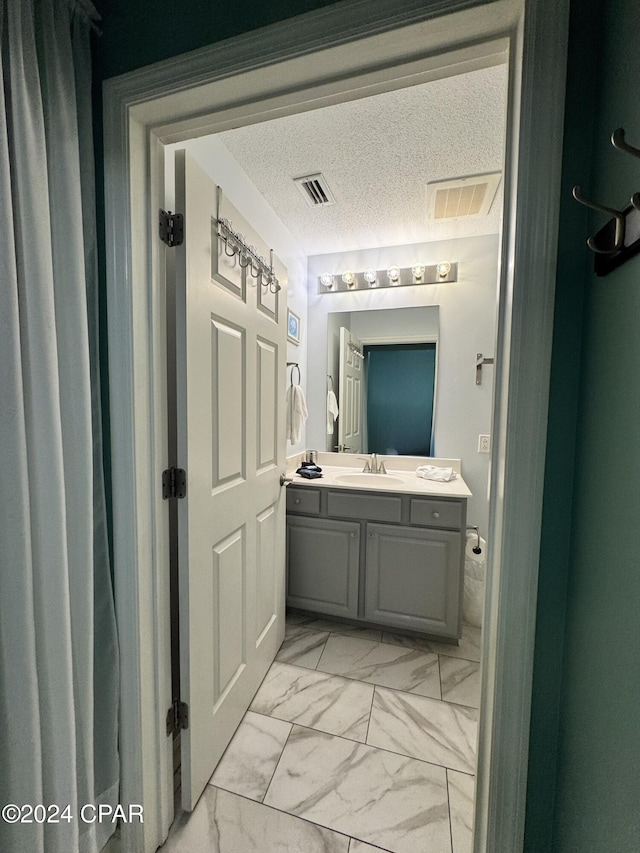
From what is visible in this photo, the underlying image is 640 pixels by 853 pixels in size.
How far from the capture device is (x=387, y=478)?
2.19 m

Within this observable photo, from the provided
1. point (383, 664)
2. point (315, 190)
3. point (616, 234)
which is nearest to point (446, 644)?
point (383, 664)

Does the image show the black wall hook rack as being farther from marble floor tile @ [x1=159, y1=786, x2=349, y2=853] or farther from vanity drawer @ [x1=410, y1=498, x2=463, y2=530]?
marble floor tile @ [x1=159, y1=786, x2=349, y2=853]

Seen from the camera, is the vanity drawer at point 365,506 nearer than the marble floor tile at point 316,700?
No

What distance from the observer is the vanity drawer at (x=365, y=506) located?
1849 millimetres

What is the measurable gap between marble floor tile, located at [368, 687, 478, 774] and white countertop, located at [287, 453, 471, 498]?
941mm

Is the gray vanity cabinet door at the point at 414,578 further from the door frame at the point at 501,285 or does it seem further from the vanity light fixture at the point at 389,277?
the vanity light fixture at the point at 389,277

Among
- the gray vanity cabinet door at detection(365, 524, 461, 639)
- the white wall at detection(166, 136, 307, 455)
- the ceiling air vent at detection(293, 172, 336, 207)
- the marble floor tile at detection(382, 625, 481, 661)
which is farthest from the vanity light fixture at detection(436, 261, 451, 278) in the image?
the marble floor tile at detection(382, 625, 481, 661)

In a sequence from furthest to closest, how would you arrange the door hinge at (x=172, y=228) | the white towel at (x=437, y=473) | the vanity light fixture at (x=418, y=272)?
the vanity light fixture at (x=418, y=272), the white towel at (x=437, y=473), the door hinge at (x=172, y=228)

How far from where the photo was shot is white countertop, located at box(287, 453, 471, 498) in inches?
72.4

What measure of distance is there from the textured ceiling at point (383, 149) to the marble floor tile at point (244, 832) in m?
2.38

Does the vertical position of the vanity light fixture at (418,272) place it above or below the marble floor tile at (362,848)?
above

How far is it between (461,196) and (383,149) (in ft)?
1.93

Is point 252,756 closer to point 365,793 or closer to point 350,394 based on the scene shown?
point 365,793

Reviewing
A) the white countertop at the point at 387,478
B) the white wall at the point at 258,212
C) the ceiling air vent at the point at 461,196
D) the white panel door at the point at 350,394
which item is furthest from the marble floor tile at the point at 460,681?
the ceiling air vent at the point at 461,196
